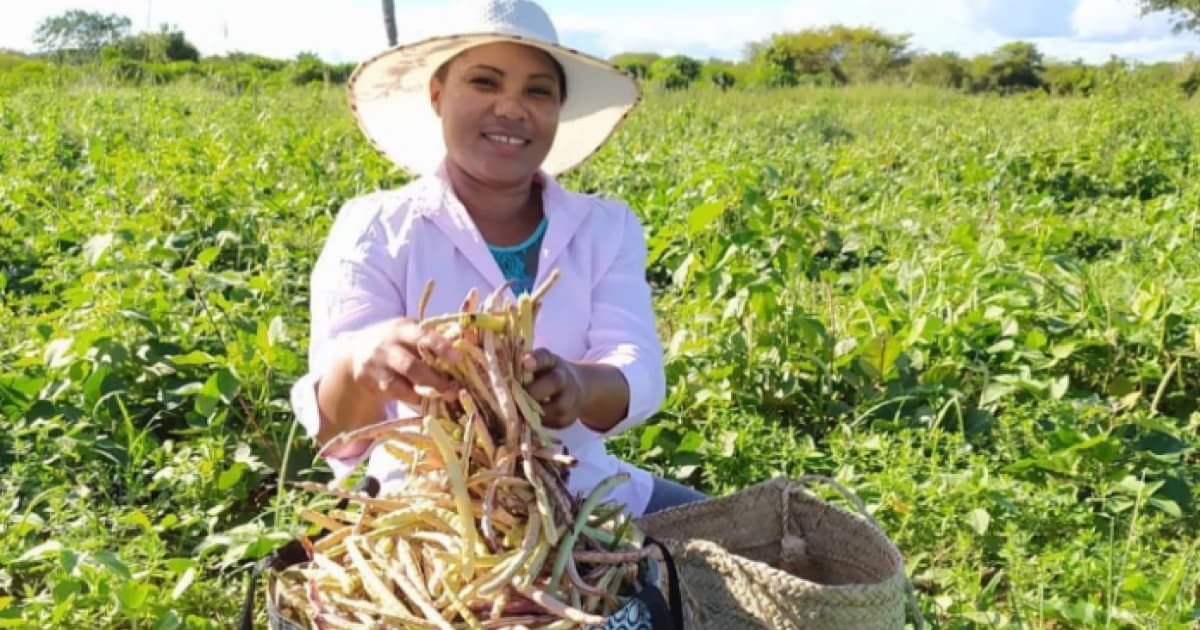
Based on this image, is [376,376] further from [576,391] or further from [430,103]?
[430,103]

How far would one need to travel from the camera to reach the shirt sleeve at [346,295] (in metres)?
1.62

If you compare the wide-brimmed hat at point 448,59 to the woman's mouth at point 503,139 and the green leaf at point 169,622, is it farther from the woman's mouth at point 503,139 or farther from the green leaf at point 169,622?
the green leaf at point 169,622

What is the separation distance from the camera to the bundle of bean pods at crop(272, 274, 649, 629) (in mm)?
1199

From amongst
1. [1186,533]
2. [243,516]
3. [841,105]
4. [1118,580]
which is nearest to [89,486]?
[243,516]

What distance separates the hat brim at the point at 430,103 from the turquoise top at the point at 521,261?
0.75ft

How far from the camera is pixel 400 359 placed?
1.34 meters

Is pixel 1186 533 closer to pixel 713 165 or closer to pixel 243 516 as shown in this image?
pixel 243 516

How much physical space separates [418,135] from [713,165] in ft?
8.20

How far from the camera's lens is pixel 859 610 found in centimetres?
149

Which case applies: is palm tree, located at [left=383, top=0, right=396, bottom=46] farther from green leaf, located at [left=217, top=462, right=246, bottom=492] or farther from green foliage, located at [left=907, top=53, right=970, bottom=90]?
green foliage, located at [left=907, top=53, right=970, bottom=90]

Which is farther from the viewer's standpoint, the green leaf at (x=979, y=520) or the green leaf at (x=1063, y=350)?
the green leaf at (x=1063, y=350)

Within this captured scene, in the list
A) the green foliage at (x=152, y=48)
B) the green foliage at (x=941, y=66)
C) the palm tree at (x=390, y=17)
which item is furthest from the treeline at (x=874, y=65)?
the green foliage at (x=152, y=48)

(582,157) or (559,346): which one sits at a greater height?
(582,157)

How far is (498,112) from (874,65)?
93.3 feet
